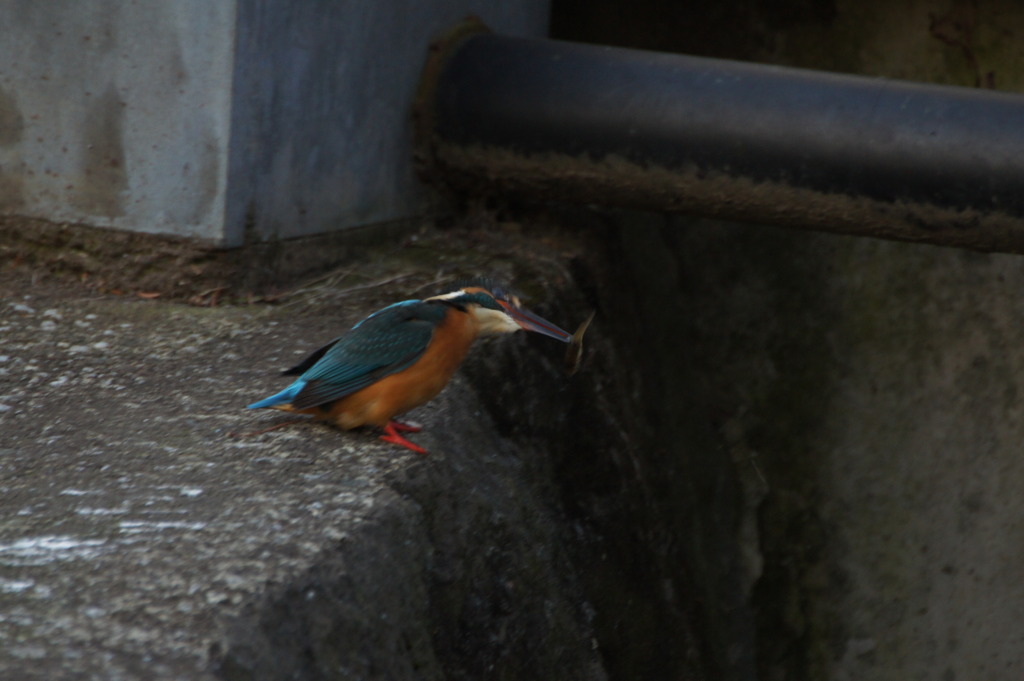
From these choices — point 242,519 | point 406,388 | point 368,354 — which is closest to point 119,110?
point 368,354

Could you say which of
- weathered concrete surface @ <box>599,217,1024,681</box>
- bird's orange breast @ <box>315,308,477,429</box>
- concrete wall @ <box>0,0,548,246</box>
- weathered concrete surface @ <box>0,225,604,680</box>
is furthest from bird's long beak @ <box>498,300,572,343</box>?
weathered concrete surface @ <box>599,217,1024,681</box>

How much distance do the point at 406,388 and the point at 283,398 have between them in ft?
0.98

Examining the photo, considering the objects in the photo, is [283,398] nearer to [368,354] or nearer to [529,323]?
[368,354]

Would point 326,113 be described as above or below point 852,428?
above

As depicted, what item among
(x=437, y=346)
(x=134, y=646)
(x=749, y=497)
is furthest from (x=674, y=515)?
(x=134, y=646)

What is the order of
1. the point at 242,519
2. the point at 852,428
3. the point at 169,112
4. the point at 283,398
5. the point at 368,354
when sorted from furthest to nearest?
the point at 852,428
the point at 169,112
the point at 368,354
the point at 283,398
the point at 242,519

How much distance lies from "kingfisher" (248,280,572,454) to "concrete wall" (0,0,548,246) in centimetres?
115

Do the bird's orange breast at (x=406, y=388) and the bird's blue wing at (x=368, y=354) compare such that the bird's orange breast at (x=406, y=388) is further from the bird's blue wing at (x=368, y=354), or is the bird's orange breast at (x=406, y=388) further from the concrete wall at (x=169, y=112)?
the concrete wall at (x=169, y=112)

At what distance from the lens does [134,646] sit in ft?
5.57

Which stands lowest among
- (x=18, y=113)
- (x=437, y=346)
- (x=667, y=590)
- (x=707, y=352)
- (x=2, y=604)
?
(x=667, y=590)

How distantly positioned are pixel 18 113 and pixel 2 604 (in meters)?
2.46

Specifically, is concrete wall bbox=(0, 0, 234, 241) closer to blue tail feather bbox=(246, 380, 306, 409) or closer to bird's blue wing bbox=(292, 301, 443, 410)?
bird's blue wing bbox=(292, 301, 443, 410)

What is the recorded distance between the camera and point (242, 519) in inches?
85.7

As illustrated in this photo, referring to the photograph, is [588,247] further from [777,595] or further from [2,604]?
[2,604]
